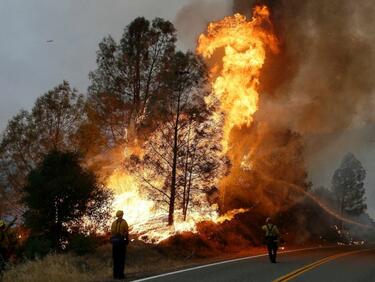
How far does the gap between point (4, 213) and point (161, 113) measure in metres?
15.8

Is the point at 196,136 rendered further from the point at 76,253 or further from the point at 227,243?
the point at 76,253

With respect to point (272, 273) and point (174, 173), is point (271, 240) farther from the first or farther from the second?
point (174, 173)

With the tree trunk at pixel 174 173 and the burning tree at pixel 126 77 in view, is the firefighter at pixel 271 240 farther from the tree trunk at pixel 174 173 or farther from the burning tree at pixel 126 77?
the burning tree at pixel 126 77

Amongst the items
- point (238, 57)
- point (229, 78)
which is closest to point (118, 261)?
point (229, 78)

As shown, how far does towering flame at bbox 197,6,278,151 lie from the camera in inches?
1368

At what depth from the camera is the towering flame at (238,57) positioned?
34750mm

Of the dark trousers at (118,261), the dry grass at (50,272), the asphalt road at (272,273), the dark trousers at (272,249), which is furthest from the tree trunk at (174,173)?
the dark trousers at (118,261)

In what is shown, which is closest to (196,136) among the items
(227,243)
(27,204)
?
(227,243)

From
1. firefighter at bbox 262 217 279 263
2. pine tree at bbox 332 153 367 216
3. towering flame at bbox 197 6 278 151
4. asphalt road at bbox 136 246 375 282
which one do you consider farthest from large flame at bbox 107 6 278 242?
pine tree at bbox 332 153 367 216

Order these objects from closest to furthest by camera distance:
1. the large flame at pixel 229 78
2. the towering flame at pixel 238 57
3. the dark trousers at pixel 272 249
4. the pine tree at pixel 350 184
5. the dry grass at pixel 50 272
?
the dry grass at pixel 50 272
the dark trousers at pixel 272 249
the large flame at pixel 229 78
the towering flame at pixel 238 57
the pine tree at pixel 350 184

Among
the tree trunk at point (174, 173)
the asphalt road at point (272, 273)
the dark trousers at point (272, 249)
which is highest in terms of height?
the tree trunk at point (174, 173)

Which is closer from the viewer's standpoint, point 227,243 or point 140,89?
point 227,243

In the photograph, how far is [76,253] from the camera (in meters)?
21.4

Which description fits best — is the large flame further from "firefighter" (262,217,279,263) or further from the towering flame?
"firefighter" (262,217,279,263)
